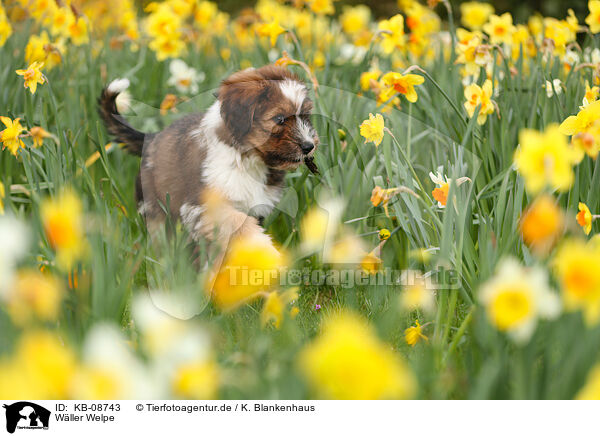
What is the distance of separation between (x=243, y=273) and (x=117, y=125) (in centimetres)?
104

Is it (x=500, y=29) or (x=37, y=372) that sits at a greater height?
(x=500, y=29)

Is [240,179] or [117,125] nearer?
[240,179]

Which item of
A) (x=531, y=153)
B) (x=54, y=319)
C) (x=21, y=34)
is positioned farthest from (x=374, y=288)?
(x=21, y=34)

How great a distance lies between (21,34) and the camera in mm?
3328

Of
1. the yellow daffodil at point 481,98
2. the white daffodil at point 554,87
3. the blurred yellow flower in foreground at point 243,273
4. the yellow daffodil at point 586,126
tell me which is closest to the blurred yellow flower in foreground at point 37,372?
the blurred yellow flower in foreground at point 243,273

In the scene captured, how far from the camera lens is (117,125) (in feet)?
7.25

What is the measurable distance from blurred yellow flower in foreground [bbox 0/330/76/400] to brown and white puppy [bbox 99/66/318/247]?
85 cm

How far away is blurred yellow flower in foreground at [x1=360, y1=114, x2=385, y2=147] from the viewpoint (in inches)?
65.6

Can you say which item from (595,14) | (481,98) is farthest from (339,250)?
(595,14)

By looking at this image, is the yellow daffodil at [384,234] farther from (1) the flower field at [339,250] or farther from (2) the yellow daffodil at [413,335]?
(2) the yellow daffodil at [413,335]

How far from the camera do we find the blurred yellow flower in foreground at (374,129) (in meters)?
1.67

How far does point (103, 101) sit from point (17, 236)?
4.33 feet

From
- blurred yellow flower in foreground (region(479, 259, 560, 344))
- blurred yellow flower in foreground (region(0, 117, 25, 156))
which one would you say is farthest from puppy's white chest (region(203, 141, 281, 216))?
blurred yellow flower in foreground (region(479, 259, 560, 344))

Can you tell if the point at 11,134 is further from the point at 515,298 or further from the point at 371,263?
the point at 515,298
